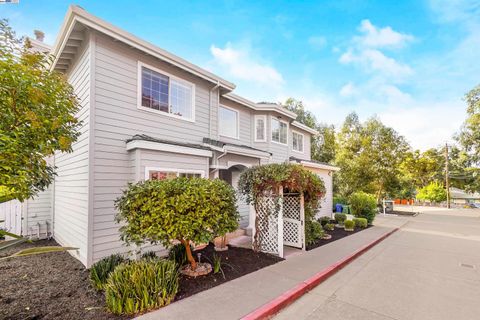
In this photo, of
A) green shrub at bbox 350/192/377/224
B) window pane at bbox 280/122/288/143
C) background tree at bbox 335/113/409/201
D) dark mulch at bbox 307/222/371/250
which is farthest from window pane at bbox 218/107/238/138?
background tree at bbox 335/113/409/201

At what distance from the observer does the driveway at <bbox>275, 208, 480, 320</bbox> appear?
12.9 feet

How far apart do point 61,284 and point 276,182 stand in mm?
5643

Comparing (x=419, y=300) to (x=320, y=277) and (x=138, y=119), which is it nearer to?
(x=320, y=277)

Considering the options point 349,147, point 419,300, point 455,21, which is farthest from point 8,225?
point 349,147

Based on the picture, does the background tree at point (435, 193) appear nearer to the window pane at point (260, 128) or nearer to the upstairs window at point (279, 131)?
the upstairs window at point (279, 131)

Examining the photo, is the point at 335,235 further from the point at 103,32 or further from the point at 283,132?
the point at 103,32

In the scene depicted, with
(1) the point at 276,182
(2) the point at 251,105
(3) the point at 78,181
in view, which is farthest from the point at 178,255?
(2) the point at 251,105

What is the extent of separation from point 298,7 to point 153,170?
1008 cm

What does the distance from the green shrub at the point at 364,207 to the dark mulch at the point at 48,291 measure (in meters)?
13.9

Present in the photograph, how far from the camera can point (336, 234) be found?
33.9 ft

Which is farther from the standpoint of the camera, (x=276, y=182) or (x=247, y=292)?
(x=276, y=182)

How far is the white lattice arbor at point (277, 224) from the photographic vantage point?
22.2 feet

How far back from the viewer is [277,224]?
6.92 m

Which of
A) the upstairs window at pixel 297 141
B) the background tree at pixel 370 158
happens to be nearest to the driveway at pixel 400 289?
the upstairs window at pixel 297 141
